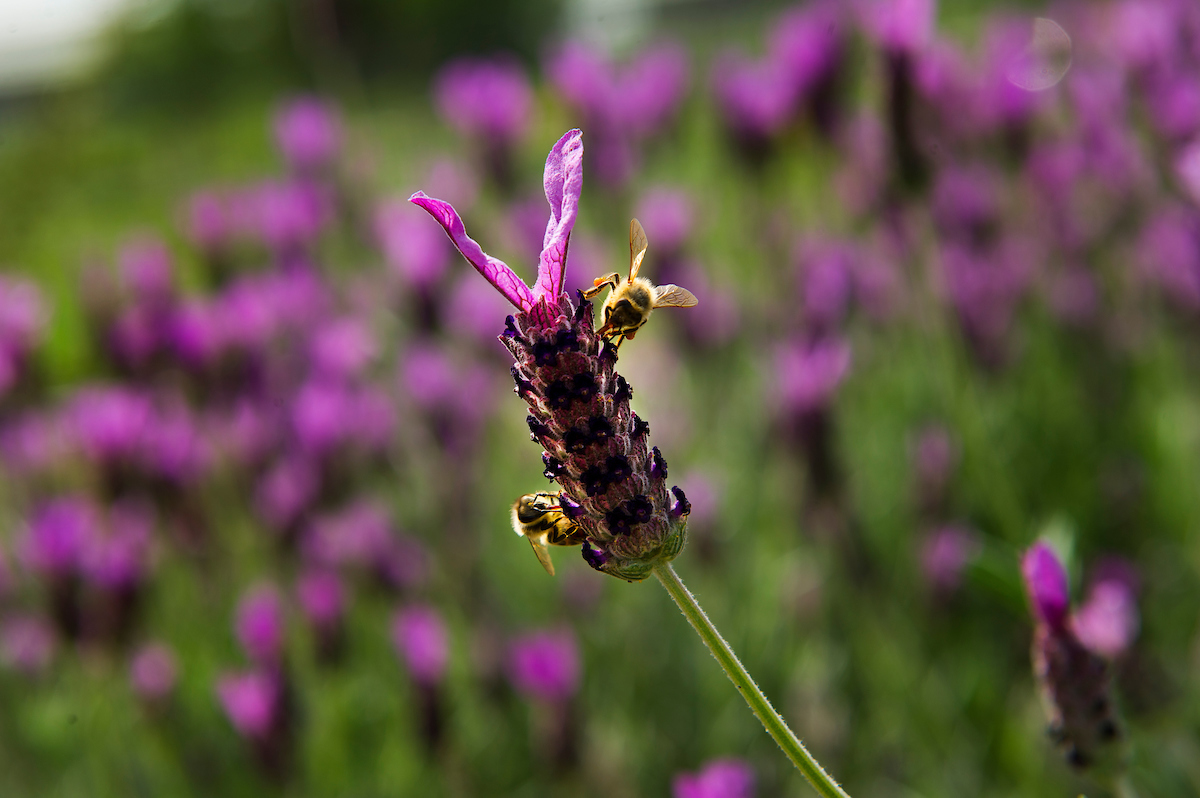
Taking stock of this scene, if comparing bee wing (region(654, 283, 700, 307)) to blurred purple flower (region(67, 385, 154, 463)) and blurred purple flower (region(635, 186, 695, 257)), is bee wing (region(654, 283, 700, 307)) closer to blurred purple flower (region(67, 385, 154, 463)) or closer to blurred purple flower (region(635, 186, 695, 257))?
blurred purple flower (region(67, 385, 154, 463))

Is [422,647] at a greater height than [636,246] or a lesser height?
greater

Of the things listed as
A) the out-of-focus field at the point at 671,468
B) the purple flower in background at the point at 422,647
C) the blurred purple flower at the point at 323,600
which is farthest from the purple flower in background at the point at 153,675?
the purple flower in background at the point at 422,647

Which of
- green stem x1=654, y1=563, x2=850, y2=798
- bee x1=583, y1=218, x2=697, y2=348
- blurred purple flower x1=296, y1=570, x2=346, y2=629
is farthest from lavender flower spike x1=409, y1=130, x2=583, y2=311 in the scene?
blurred purple flower x1=296, y1=570, x2=346, y2=629

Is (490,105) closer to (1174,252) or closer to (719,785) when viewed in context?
(1174,252)

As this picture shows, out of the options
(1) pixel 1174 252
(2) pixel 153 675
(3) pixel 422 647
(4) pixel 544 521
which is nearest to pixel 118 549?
(2) pixel 153 675

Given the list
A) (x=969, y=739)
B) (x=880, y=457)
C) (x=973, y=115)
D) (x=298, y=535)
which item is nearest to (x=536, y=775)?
(x=298, y=535)

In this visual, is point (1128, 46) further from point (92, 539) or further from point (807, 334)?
point (92, 539)

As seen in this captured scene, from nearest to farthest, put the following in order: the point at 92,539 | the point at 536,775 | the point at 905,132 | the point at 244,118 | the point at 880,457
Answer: the point at 905,132 → the point at 92,539 → the point at 536,775 → the point at 880,457 → the point at 244,118
